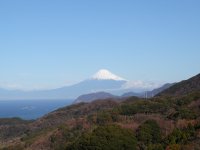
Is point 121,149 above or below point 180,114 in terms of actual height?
below

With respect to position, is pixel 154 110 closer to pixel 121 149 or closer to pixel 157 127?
pixel 157 127

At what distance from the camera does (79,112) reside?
2185 inches

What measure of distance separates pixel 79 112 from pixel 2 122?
874 inches

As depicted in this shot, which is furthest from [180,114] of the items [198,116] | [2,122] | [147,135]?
[2,122]

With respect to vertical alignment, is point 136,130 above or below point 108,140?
above

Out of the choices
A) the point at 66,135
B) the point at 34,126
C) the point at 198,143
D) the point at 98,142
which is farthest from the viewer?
the point at 34,126

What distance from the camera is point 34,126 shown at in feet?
174

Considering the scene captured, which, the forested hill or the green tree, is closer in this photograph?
the forested hill

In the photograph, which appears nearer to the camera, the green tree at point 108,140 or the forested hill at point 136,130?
the forested hill at point 136,130

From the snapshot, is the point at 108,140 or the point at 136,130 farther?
the point at 136,130

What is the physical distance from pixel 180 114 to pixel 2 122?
48784mm

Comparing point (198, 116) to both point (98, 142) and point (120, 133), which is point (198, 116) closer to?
point (120, 133)

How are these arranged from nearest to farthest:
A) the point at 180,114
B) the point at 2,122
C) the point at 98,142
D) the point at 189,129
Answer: the point at 189,129, the point at 98,142, the point at 180,114, the point at 2,122

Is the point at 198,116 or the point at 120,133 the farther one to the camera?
the point at 198,116
